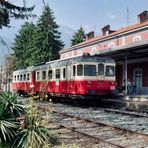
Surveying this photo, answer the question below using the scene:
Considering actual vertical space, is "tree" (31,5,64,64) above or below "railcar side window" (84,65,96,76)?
above

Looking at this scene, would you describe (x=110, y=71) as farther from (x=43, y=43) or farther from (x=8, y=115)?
(x=43, y=43)

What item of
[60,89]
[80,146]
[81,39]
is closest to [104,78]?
[60,89]

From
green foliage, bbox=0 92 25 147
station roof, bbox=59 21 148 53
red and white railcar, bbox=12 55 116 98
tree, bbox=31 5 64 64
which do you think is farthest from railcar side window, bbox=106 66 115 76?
tree, bbox=31 5 64 64

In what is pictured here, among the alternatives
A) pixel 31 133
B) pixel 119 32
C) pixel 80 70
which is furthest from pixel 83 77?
pixel 119 32

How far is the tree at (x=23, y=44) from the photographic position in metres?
65.0

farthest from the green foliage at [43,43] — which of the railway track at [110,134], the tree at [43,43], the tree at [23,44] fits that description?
the railway track at [110,134]

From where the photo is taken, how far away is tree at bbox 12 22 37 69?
65000 millimetres

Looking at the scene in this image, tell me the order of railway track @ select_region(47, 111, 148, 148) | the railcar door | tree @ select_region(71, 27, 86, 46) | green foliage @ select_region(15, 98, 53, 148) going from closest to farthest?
green foliage @ select_region(15, 98, 53, 148) < railway track @ select_region(47, 111, 148, 148) < the railcar door < tree @ select_region(71, 27, 86, 46)

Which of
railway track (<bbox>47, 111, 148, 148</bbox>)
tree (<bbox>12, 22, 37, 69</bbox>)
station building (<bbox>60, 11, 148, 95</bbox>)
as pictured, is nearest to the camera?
railway track (<bbox>47, 111, 148, 148</bbox>)

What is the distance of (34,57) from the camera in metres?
59.0

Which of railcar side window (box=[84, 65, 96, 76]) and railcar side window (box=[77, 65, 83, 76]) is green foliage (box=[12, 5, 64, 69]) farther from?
railcar side window (box=[77, 65, 83, 76])

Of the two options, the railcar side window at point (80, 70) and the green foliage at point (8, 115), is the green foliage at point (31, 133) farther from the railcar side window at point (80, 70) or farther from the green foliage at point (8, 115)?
the railcar side window at point (80, 70)

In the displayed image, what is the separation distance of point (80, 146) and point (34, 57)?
164ft

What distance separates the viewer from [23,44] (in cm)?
6712
